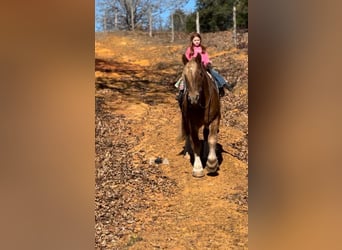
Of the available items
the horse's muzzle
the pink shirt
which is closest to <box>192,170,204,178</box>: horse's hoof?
the horse's muzzle

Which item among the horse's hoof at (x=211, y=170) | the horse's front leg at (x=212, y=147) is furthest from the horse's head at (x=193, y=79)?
the horse's hoof at (x=211, y=170)

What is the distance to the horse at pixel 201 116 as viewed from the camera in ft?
7.40

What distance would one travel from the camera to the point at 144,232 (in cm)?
224

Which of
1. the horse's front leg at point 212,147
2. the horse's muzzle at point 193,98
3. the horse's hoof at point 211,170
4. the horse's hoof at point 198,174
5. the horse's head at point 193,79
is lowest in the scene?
the horse's hoof at point 198,174

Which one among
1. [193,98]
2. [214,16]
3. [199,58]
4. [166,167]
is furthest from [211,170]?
[214,16]

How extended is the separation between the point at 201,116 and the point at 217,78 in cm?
22

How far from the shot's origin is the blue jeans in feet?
7.59

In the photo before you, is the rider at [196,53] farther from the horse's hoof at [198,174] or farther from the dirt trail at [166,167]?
the horse's hoof at [198,174]

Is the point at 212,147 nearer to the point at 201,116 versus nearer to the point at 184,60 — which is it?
the point at 201,116

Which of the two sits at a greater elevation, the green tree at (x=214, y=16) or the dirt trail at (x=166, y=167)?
the green tree at (x=214, y=16)

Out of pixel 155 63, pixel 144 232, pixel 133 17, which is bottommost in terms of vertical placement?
pixel 144 232
